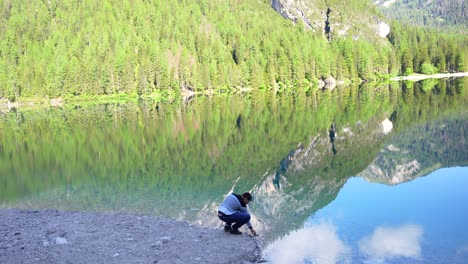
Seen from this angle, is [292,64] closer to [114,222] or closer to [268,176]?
[268,176]

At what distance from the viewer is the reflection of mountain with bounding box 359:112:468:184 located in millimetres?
29177

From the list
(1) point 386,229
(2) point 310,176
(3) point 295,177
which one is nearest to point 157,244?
(1) point 386,229

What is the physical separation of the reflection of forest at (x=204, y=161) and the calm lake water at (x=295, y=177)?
0.35ft

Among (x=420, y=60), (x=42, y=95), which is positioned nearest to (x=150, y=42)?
(x=42, y=95)

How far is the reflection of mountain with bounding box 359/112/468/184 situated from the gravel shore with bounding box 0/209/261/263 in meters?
13.6

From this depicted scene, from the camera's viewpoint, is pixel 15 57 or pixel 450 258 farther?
pixel 15 57

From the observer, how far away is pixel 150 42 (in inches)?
7180

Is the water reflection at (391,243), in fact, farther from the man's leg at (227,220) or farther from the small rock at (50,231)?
the small rock at (50,231)

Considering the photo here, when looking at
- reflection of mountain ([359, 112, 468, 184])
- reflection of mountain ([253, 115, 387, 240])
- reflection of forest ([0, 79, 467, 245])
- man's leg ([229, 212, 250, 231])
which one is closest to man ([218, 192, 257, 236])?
man's leg ([229, 212, 250, 231])

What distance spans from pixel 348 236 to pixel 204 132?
117 ft

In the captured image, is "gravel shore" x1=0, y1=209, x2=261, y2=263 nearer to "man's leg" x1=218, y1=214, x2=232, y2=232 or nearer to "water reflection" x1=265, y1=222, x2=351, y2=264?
"man's leg" x1=218, y1=214, x2=232, y2=232

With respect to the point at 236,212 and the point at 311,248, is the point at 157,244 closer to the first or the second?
the point at 236,212

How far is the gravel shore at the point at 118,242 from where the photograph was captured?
47.7 feet

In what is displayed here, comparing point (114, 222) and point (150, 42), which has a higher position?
point (150, 42)
